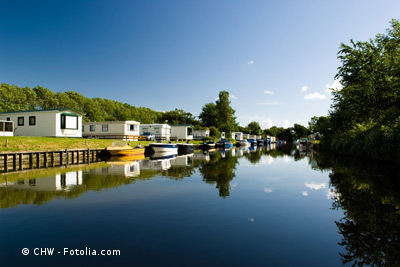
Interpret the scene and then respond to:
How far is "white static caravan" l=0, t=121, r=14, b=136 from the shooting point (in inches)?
1233

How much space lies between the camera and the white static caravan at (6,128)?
31.3 meters

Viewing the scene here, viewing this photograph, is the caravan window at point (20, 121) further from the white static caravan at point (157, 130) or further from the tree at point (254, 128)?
the tree at point (254, 128)

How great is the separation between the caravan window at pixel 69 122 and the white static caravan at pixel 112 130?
370 inches

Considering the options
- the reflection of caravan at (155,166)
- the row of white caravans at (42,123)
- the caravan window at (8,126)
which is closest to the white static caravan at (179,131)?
the row of white caravans at (42,123)

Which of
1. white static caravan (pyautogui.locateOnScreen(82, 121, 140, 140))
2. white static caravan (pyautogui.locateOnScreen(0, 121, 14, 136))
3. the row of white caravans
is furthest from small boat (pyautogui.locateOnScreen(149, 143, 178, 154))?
white static caravan (pyautogui.locateOnScreen(0, 121, 14, 136))

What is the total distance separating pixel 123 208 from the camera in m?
9.88

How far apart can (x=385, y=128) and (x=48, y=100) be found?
281 ft

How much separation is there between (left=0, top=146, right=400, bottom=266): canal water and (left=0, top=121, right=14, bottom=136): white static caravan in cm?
2229

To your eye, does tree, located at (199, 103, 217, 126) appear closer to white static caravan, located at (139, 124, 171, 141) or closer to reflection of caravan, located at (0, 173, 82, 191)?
white static caravan, located at (139, 124, 171, 141)

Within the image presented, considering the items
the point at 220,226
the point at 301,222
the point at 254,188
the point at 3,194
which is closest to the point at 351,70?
the point at 254,188

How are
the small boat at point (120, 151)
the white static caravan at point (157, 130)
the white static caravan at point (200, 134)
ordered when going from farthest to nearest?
the white static caravan at point (200, 134)
the white static caravan at point (157, 130)
the small boat at point (120, 151)

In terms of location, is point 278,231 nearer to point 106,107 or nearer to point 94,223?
point 94,223

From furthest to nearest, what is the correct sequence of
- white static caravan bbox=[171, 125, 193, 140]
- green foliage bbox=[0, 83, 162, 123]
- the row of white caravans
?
green foliage bbox=[0, 83, 162, 123] < white static caravan bbox=[171, 125, 193, 140] < the row of white caravans

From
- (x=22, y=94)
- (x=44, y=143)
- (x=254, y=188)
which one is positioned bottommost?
(x=254, y=188)
